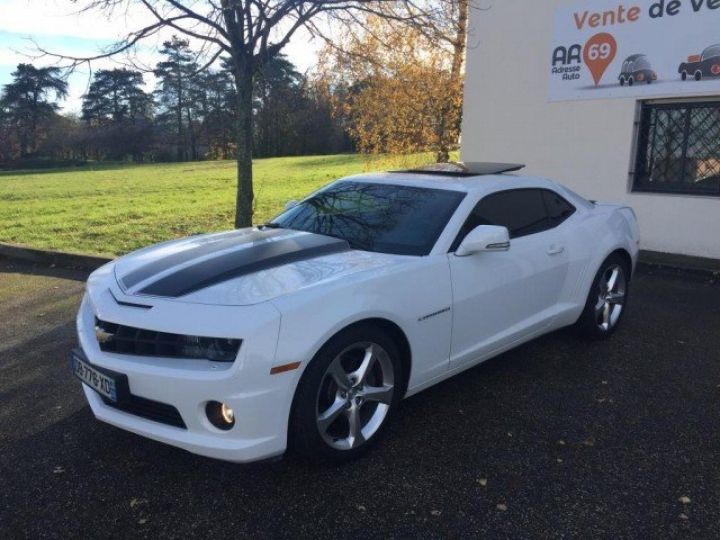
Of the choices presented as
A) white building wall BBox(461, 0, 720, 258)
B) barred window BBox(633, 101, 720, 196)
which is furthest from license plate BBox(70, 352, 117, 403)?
barred window BBox(633, 101, 720, 196)

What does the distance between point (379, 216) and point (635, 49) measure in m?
5.75

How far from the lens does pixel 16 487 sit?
2.98 meters

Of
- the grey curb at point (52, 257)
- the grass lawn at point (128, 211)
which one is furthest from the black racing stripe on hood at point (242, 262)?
the grass lawn at point (128, 211)

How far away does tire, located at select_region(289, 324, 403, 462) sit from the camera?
9.29 ft

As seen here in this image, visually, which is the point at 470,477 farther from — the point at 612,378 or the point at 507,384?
the point at 612,378

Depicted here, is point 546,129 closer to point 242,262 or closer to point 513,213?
point 513,213

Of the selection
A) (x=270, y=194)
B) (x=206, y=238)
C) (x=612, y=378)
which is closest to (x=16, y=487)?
(x=206, y=238)

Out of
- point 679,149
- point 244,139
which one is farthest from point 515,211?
point 679,149

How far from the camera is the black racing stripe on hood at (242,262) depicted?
9.99 feet

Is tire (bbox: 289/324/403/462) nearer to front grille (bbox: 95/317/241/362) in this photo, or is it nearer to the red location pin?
front grille (bbox: 95/317/241/362)

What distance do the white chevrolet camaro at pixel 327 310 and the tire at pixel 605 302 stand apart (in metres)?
0.19

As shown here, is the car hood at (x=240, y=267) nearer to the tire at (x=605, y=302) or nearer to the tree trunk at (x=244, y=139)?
the tire at (x=605, y=302)

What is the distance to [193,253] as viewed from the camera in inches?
140

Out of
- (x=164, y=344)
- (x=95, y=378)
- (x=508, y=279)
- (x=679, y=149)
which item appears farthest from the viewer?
(x=679, y=149)
